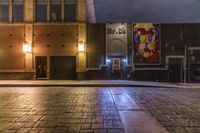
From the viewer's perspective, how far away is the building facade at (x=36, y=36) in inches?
923

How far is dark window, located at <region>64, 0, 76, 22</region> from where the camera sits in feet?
77.7

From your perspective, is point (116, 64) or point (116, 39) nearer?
point (116, 39)

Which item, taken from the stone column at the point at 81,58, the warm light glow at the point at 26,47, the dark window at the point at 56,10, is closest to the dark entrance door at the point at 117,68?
the stone column at the point at 81,58

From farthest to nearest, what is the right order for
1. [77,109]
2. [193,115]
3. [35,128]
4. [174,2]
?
[174,2] < [77,109] < [193,115] < [35,128]

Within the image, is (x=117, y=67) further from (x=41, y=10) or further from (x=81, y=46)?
(x=41, y=10)

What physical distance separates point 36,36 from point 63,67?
341cm

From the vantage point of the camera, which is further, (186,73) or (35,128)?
(186,73)

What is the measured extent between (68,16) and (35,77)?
5.80 meters

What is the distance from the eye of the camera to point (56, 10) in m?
23.8

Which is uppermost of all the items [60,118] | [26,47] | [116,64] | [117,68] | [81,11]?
[81,11]

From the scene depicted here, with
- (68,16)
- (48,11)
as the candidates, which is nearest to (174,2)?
(68,16)

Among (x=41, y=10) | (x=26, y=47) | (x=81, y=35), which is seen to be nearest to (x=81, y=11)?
(x=81, y=35)

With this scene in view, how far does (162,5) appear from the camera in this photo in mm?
23812

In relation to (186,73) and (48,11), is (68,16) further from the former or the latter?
(186,73)
